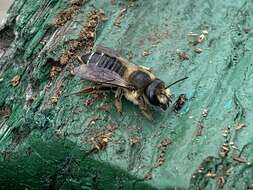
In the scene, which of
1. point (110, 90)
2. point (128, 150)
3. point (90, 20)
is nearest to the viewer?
point (128, 150)

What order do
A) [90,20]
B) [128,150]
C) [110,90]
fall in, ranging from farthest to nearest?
1. [90,20]
2. [110,90]
3. [128,150]

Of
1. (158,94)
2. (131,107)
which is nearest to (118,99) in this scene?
(131,107)

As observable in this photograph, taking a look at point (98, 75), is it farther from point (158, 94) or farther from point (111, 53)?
point (158, 94)

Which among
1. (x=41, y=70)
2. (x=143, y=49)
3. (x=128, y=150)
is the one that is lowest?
(x=128, y=150)

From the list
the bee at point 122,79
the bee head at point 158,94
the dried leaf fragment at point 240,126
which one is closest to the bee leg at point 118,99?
the bee at point 122,79

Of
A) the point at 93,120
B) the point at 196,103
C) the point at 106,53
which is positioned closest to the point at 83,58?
the point at 106,53

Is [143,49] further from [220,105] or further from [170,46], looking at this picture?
[220,105]

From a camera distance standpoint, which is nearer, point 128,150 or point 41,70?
point 128,150

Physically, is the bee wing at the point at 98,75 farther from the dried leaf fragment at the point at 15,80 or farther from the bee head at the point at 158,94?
the dried leaf fragment at the point at 15,80
